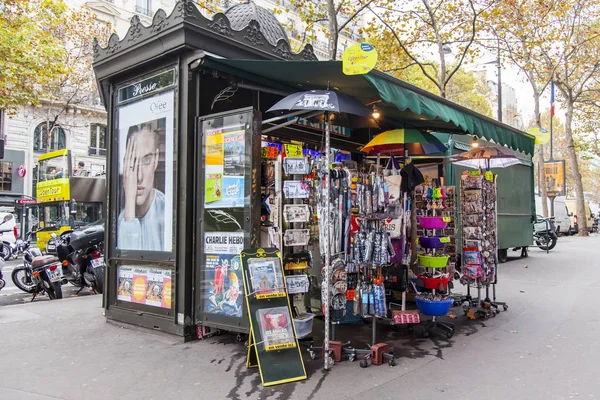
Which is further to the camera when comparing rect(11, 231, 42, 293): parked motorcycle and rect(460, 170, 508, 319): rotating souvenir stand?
rect(11, 231, 42, 293): parked motorcycle

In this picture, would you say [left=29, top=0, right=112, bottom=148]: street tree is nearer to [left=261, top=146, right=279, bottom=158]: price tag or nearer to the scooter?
the scooter

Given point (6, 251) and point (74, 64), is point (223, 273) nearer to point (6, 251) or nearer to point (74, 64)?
point (6, 251)

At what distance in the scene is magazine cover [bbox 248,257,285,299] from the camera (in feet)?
15.6

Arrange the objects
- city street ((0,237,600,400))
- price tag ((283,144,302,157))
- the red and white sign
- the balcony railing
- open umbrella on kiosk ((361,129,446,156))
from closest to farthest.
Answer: city street ((0,237,600,400)), price tag ((283,144,302,157)), open umbrella on kiosk ((361,129,446,156)), the red and white sign, the balcony railing

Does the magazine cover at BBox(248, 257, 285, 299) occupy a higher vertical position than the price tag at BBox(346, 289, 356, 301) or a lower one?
higher

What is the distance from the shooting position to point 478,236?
7.24m

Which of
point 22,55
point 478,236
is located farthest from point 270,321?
point 22,55

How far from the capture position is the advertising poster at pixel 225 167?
Result: 5.31m

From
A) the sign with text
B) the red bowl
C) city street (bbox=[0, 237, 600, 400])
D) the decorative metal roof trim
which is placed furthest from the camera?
the sign with text

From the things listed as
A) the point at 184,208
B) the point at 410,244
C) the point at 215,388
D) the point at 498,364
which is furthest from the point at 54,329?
the point at 498,364

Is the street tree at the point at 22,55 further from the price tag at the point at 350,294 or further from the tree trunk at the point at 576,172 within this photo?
the tree trunk at the point at 576,172

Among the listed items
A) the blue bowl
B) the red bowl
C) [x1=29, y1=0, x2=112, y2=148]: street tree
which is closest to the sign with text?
the red bowl

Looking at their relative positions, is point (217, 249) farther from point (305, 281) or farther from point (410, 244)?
point (410, 244)

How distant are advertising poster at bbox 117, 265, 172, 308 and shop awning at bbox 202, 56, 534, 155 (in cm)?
277
